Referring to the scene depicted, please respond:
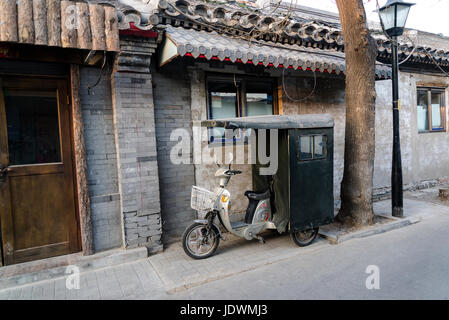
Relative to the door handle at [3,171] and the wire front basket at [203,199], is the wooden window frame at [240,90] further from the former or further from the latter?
the door handle at [3,171]

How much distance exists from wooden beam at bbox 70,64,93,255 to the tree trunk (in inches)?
193

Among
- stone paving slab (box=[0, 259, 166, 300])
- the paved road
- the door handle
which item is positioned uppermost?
the door handle

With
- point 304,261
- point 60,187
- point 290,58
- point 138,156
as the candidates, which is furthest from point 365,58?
point 60,187

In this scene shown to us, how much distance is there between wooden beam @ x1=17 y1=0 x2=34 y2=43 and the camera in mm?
3582

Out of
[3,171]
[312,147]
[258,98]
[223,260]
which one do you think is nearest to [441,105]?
[258,98]

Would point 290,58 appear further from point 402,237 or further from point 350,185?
point 402,237

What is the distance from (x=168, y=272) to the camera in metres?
4.52

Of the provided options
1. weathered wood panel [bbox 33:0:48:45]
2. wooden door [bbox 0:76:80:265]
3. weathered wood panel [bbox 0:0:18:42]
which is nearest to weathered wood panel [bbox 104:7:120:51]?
weathered wood panel [bbox 33:0:48:45]

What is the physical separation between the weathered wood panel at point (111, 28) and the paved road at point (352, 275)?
11.2 ft

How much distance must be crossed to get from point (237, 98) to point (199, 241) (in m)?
3.17

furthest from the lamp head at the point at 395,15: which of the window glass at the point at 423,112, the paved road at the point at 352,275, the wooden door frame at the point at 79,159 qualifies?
the wooden door frame at the point at 79,159

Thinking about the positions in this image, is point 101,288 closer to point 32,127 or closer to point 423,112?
point 32,127

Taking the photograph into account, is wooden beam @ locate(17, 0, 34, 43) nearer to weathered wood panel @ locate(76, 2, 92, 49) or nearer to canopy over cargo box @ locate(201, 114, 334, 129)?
weathered wood panel @ locate(76, 2, 92, 49)

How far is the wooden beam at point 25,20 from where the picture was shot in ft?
11.8
